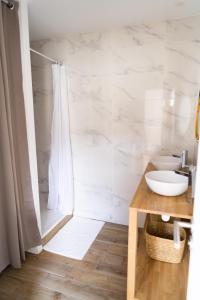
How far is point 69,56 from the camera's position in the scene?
260 centimetres

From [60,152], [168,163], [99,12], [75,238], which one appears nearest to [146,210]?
[168,163]

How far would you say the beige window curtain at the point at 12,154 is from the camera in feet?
5.31

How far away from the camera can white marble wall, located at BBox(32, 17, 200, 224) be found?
2215mm

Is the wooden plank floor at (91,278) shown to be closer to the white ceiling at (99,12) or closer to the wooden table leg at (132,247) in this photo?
the wooden table leg at (132,247)

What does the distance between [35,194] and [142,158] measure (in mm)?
1282

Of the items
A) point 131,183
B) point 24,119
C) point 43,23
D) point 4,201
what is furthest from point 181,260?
point 43,23

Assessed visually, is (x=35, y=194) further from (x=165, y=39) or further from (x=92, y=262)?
(x=165, y=39)

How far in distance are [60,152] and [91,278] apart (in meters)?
1.49

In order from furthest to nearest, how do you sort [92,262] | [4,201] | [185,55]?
[185,55] → [92,262] → [4,201]

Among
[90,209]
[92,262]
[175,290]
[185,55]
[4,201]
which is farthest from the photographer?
[90,209]

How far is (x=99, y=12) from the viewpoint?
78.6 inches

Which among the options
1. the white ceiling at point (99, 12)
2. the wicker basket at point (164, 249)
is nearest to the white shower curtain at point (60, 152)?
the white ceiling at point (99, 12)

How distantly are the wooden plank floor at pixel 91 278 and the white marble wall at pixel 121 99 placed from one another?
30.9 inches

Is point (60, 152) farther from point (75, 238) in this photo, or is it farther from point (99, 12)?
point (99, 12)
